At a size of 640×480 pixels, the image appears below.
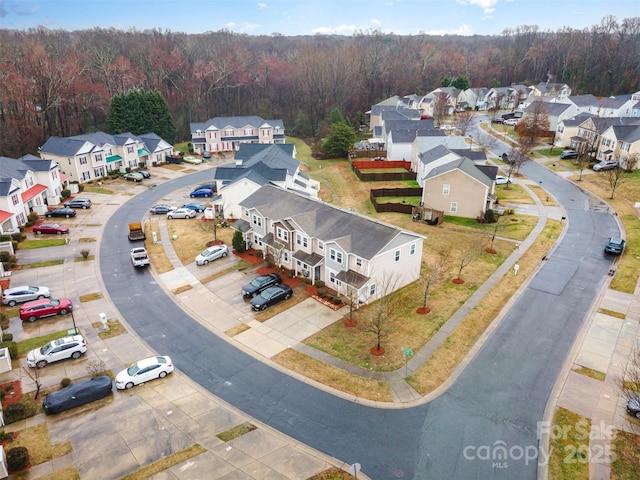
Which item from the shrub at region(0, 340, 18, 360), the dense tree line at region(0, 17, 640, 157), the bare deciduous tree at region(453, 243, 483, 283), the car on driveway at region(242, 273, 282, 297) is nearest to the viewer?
the shrub at region(0, 340, 18, 360)

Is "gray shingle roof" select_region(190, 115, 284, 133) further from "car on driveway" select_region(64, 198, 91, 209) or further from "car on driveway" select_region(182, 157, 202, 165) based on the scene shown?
"car on driveway" select_region(64, 198, 91, 209)

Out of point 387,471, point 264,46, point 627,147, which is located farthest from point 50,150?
point 264,46

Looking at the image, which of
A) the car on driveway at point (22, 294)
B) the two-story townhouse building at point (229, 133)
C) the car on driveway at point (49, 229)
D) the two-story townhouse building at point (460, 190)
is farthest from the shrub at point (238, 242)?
the two-story townhouse building at point (229, 133)

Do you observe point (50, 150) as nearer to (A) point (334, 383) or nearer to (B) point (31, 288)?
(B) point (31, 288)

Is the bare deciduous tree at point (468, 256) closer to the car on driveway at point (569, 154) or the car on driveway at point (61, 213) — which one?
the car on driveway at point (569, 154)

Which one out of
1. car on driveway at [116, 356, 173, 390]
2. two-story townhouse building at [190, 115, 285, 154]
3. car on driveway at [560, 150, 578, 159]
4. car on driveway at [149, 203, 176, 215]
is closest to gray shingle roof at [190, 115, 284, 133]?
two-story townhouse building at [190, 115, 285, 154]
